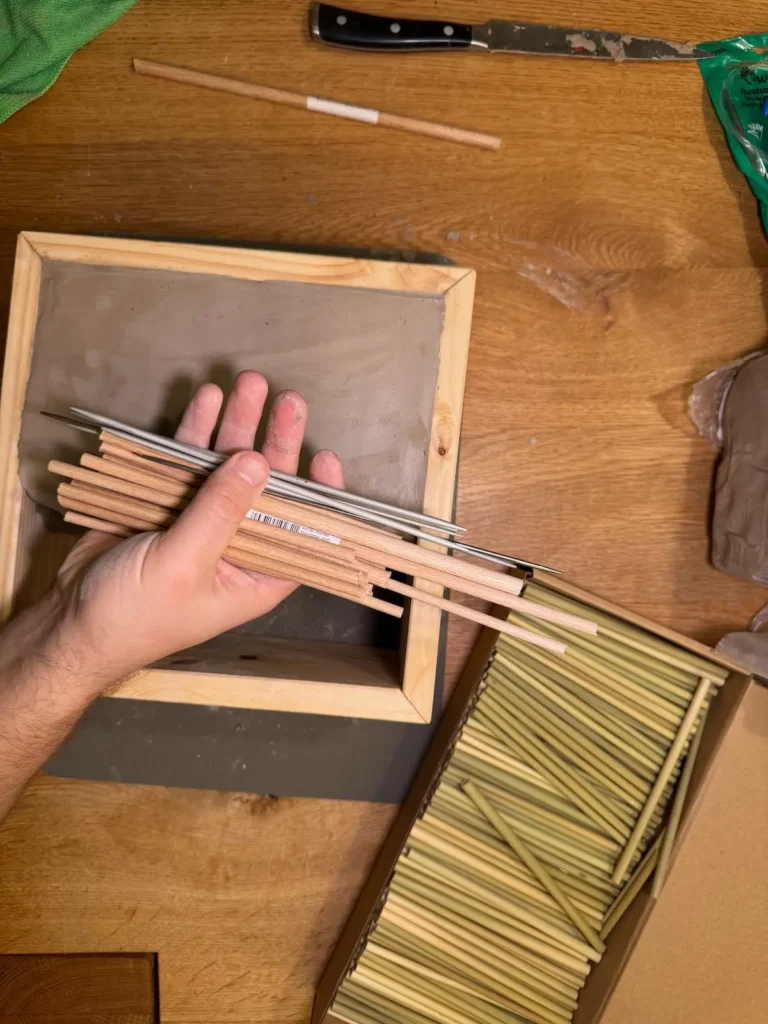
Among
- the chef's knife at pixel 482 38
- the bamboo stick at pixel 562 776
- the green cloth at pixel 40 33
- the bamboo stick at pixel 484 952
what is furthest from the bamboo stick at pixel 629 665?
the green cloth at pixel 40 33

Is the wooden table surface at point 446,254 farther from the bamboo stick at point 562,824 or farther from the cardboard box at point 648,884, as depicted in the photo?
the bamboo stick at point 562,824

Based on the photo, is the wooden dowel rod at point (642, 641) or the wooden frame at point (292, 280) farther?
the wooden dowel rod at point (642, 641)

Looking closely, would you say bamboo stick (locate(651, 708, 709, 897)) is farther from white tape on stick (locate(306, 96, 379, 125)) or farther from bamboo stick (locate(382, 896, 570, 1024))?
white tape on stick (locate(306, 96, 379, 125))

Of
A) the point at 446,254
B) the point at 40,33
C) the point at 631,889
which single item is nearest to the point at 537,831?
the point at 631,889

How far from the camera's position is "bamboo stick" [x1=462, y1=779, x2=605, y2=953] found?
80 cm

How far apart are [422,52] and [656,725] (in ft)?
Answer: 2.85

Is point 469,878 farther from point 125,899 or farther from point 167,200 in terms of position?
point 167,200

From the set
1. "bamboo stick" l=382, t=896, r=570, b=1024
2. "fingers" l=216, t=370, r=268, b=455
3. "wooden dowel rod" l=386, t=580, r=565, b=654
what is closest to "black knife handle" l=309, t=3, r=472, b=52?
"fingers" l=216, t=370, r=268, b=455

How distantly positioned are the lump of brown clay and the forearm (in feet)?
2.45

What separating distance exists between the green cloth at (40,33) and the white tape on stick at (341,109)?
25 cm

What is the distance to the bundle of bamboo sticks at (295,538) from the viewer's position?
1.97 ft

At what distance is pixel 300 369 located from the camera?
2.42 ft

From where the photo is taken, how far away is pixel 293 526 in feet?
2.06

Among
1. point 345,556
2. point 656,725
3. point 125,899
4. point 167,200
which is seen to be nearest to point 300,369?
point 345,556
